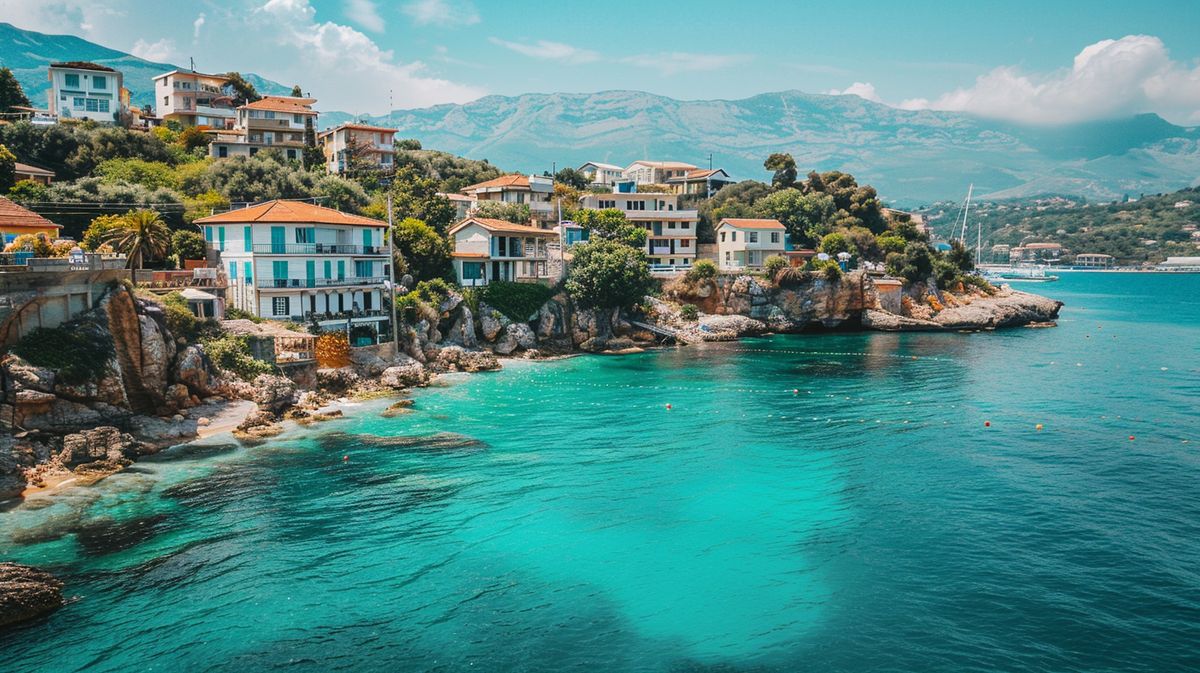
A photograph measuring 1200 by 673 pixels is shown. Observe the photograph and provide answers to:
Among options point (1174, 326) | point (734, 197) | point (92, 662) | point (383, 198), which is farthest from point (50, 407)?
point (1174, 326)

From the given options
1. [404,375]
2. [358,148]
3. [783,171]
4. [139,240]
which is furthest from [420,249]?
[783,171]

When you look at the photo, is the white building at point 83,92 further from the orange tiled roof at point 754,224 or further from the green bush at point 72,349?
the orange tiled roof at point 754,224

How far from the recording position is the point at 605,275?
7144cm


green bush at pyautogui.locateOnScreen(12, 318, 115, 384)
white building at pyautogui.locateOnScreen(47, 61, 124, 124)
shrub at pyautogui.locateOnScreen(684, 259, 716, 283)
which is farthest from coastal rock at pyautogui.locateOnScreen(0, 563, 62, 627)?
white building at pyautogui.locateOnScreen(47, 61, 124, 124)

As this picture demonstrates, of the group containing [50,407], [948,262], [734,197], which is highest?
[734,197]

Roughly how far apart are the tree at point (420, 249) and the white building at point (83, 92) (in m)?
50.3

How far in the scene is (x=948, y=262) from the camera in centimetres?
10350

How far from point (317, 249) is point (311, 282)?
2465 mm

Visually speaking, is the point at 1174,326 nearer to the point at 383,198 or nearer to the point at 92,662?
the point at 383,198

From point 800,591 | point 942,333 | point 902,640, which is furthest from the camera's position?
point 942,333

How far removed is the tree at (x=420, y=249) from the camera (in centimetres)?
6525

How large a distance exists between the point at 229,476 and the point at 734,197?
88776 millimetres

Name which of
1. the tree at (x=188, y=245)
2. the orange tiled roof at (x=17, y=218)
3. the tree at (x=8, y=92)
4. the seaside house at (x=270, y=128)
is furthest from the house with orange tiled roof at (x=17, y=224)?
the tree at (x=8, y=92)

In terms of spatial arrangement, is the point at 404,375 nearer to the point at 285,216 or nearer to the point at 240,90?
the point at 285,216
